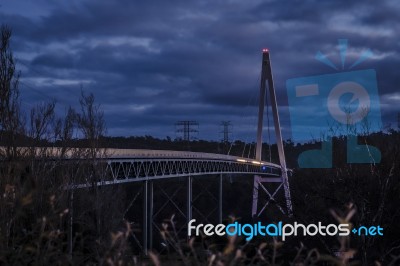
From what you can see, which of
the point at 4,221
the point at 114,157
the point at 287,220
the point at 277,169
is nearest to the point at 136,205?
the point at 277,169

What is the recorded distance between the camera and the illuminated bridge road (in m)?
33.5

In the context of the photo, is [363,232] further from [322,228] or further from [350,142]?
[350,142]

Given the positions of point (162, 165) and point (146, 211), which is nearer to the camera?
point (146, 211)

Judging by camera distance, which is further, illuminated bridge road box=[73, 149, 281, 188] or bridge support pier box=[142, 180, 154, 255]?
bridge support pier box=[142, 180, 154, 255]

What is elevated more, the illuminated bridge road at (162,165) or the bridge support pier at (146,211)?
the illuminated bridge road at (162,165)

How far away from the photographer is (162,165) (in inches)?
1775

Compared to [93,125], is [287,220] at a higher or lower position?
lower

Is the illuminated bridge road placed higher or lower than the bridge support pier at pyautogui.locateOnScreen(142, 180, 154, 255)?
higher

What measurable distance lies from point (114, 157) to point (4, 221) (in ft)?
86.1

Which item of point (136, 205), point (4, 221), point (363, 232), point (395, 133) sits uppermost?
point (395, 133)

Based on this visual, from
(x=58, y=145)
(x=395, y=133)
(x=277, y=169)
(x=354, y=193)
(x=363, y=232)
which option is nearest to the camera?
(x=363, y=232)

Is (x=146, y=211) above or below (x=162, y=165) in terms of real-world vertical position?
below

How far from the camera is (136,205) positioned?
225 feet

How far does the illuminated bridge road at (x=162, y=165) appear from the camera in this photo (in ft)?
110
